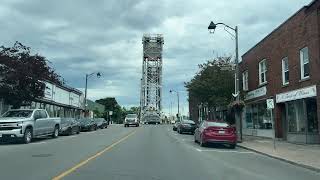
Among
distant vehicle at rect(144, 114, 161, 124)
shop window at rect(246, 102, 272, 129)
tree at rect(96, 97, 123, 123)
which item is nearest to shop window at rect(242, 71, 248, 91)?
shop window at rect(246, 102, 272, 129)

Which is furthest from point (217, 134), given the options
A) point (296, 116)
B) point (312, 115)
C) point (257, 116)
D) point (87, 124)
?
point (87, 124)

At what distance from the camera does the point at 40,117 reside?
3053 cm

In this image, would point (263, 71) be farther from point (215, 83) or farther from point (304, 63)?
point (304, 63)

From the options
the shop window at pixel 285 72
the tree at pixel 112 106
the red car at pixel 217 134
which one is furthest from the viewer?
the tree at pixel 112 106

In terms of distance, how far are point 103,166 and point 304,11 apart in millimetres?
16596

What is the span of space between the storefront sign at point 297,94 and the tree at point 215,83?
7526mm

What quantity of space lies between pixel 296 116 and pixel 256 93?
8.30m

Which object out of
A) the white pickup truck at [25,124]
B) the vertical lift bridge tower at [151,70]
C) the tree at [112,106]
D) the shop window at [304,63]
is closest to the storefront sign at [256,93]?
the shop window at [304,63]

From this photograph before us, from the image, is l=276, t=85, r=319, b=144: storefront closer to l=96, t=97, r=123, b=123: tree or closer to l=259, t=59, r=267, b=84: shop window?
l=259, t=59, r=267, b=84: shop window

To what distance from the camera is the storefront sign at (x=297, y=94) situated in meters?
26.1

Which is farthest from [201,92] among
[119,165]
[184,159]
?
[119,165]

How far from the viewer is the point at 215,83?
40156mm

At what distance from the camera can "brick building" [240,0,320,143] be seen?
26.2 meters

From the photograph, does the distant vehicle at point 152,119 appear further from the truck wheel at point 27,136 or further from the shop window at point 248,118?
the truck wheel at point 27,136
